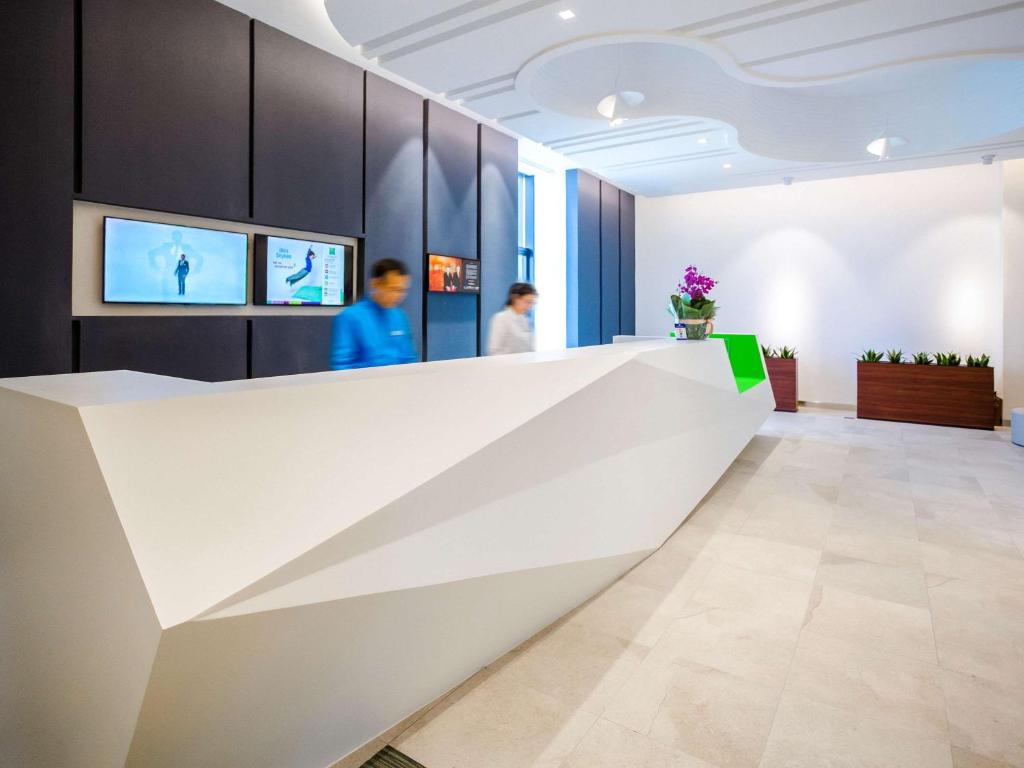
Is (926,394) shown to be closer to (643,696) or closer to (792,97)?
(792,97)

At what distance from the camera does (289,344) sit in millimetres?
5180

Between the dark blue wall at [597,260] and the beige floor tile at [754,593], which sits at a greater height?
the dark blue wall at [597,260]

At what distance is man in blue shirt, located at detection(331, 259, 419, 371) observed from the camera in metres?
3.11

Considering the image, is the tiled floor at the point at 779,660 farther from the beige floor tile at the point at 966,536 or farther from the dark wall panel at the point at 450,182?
the dark wall panel at the point at 450,182

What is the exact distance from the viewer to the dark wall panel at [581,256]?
362 inches

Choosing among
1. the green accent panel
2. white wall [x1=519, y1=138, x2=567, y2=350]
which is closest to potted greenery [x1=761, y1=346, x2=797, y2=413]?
the green accent panel

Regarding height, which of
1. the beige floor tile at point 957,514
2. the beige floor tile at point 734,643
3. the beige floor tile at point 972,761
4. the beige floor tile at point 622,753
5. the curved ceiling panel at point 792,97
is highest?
the curved ceiling panel at point 792,97

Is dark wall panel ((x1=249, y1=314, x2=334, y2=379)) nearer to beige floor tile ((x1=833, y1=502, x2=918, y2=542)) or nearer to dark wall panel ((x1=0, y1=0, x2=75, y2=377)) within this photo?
dark wall panel ((x1=0, y1=0, x2=75, y2=377))

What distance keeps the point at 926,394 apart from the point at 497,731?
8148mm

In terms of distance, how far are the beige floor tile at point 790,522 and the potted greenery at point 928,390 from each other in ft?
15.7

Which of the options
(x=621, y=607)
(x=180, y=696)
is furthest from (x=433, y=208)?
(x=180, y=696)

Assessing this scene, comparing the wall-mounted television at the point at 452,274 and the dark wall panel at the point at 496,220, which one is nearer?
the wall-mounted television at the point at 452,274

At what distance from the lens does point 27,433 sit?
52.7 inches

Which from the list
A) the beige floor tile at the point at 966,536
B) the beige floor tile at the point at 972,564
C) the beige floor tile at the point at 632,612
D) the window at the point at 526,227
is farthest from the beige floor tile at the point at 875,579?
the window at the point at 526,227
